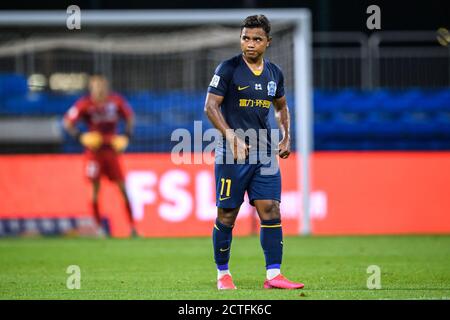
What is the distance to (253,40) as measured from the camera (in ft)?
26.2

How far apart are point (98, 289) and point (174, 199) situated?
25.4 feet

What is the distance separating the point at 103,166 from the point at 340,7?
7.07 meters

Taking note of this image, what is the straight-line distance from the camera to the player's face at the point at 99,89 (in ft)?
51.3

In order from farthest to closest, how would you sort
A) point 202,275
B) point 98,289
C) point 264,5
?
point 264,5, point 202,275, point 98,289

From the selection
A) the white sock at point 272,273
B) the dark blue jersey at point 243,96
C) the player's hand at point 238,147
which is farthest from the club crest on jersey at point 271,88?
the white sock at point 272,273

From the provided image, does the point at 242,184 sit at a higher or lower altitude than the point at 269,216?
higher

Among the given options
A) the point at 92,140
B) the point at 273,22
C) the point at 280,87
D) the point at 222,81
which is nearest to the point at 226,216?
the point at 222,81

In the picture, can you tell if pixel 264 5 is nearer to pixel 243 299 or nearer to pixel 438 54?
pixel 438 54

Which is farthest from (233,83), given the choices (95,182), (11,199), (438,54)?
(438,54)

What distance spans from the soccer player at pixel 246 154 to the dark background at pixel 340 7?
448 inches

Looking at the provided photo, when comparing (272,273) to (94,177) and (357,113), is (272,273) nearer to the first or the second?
(94,177)

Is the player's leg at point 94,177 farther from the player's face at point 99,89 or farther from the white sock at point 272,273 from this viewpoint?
the white sock at point 272,273

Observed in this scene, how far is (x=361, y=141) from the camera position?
1880 cm

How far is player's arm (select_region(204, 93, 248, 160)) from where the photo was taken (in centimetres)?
781
